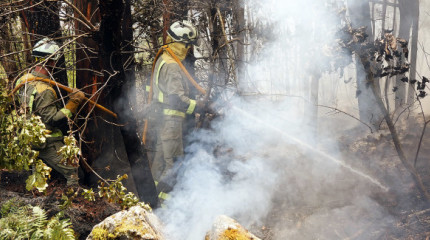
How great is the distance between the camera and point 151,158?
6.80 meters

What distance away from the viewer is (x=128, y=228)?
3426 mm

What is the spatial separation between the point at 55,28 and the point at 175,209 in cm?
403

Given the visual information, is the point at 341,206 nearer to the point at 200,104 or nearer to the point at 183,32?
the point at 200,104

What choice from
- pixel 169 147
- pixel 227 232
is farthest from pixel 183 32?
pixel 227 232

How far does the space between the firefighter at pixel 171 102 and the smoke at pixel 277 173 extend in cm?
29

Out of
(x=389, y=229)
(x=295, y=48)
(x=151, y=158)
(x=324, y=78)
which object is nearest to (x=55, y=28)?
(x=151, y=158)

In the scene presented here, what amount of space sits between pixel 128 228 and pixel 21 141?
48.1 inches

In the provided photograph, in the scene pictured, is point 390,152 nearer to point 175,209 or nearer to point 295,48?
point 175,209

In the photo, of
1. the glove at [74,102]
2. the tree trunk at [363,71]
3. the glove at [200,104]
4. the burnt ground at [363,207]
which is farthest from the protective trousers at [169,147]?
the tree trunk at [363,71]

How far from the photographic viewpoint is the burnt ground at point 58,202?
15.8 ft

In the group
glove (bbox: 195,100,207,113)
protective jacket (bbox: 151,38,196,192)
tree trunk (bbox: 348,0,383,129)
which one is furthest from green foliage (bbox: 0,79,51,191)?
tree trunk (bbox: 348,0,383,129)

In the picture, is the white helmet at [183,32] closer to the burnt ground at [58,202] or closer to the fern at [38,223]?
the burnt ground at [58,202]

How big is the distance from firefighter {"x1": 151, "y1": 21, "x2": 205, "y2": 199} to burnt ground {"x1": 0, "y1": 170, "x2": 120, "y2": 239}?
1.11 meters

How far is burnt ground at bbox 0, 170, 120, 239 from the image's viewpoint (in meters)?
4.83
